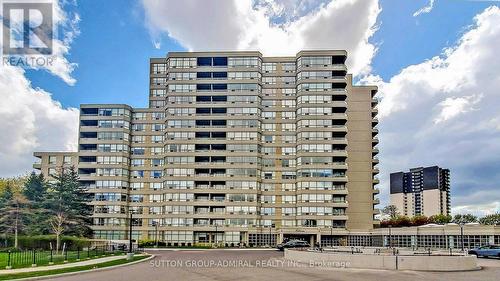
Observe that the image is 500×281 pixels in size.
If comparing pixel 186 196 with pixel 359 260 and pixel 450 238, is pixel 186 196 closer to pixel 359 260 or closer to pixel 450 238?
pixel 450 238

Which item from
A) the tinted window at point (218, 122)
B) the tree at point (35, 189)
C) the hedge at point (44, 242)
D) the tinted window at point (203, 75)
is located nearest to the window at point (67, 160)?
the tree at point (35, 189)

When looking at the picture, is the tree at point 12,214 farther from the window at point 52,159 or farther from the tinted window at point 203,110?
the tinted window at point 203,110

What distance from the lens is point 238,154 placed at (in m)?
94.3

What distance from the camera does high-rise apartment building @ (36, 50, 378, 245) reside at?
9094 cm

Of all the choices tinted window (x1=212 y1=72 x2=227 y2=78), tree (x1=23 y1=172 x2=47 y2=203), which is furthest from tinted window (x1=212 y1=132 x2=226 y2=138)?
tree (x1=23 y1=172 x2=47 y2=203)

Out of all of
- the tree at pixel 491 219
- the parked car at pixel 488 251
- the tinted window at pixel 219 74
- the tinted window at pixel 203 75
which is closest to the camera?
the parked car at pixel 488 251

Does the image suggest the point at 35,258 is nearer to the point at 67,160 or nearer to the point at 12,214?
the point at 12,214

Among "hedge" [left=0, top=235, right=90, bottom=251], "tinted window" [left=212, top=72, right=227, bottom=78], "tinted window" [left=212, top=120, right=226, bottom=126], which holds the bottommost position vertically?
"hedge" [left=0, top=235, right=90, bottom=251]

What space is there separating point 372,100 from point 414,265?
70.9m

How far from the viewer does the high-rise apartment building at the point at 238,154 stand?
90938 millimetres

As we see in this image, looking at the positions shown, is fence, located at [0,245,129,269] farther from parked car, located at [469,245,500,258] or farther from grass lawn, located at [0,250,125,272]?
parked car, located at [469,245,500,258]

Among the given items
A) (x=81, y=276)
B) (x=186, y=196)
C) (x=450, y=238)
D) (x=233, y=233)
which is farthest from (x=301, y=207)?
(x=81, y=276)

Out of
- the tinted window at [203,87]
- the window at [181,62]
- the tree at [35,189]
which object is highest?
the window at [181,62]

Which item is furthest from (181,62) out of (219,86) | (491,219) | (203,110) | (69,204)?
(491,219)
